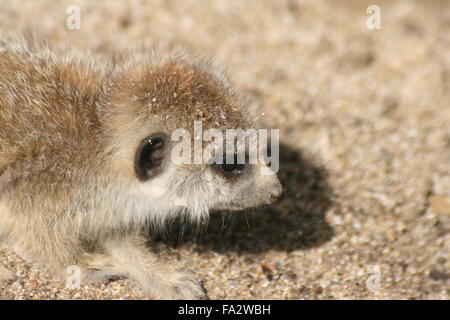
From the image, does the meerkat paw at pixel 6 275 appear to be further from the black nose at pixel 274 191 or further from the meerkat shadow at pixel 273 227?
the black nose at pixel 274 191

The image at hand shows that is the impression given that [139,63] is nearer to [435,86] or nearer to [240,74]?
[240,74]

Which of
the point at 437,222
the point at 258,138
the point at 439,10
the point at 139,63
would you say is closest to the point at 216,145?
the point at 258,138

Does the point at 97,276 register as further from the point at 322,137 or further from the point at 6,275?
the point at 322,137

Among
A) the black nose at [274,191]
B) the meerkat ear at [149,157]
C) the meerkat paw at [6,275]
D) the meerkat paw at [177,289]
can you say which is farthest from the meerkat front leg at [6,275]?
the black nose at [274,191]

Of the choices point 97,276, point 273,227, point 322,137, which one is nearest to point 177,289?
point 97,276

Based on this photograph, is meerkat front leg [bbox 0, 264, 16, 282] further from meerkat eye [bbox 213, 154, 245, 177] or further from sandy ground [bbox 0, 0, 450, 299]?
meerkat eye [bbox 213, 154, 245, 177]

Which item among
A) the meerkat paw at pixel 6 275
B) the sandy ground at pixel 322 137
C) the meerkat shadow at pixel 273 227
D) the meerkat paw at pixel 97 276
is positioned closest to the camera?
the meerkat paw at pixel 6 275

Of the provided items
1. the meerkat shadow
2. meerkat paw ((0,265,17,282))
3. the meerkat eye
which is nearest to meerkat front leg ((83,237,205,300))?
the meerkat shadow
